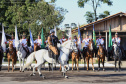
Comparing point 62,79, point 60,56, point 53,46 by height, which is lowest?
point 62,79

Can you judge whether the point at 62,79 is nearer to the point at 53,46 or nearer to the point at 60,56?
the point at 60,56

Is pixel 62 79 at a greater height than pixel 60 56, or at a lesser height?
lesser

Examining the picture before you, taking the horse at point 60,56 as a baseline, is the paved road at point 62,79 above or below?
below

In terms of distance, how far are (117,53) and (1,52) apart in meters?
9.50

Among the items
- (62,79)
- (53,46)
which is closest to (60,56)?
(53,46)

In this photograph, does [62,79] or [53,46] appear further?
[53,46]

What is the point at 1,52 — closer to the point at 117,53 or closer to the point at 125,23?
the point at 117,53

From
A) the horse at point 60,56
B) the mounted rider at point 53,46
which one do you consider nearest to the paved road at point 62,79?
the horse at point 60,56

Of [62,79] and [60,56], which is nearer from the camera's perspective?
[62,79]

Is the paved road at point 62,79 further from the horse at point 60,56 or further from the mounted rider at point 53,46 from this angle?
the mounted rider at point 53,46

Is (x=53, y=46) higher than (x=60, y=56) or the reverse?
higher

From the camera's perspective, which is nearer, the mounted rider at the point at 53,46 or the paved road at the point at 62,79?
the paved road at the point at 62,79

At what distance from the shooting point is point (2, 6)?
50625 mm

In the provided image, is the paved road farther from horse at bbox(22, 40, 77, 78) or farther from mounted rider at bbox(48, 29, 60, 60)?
mounted rider at bbox(48, 29, 60, 60)
